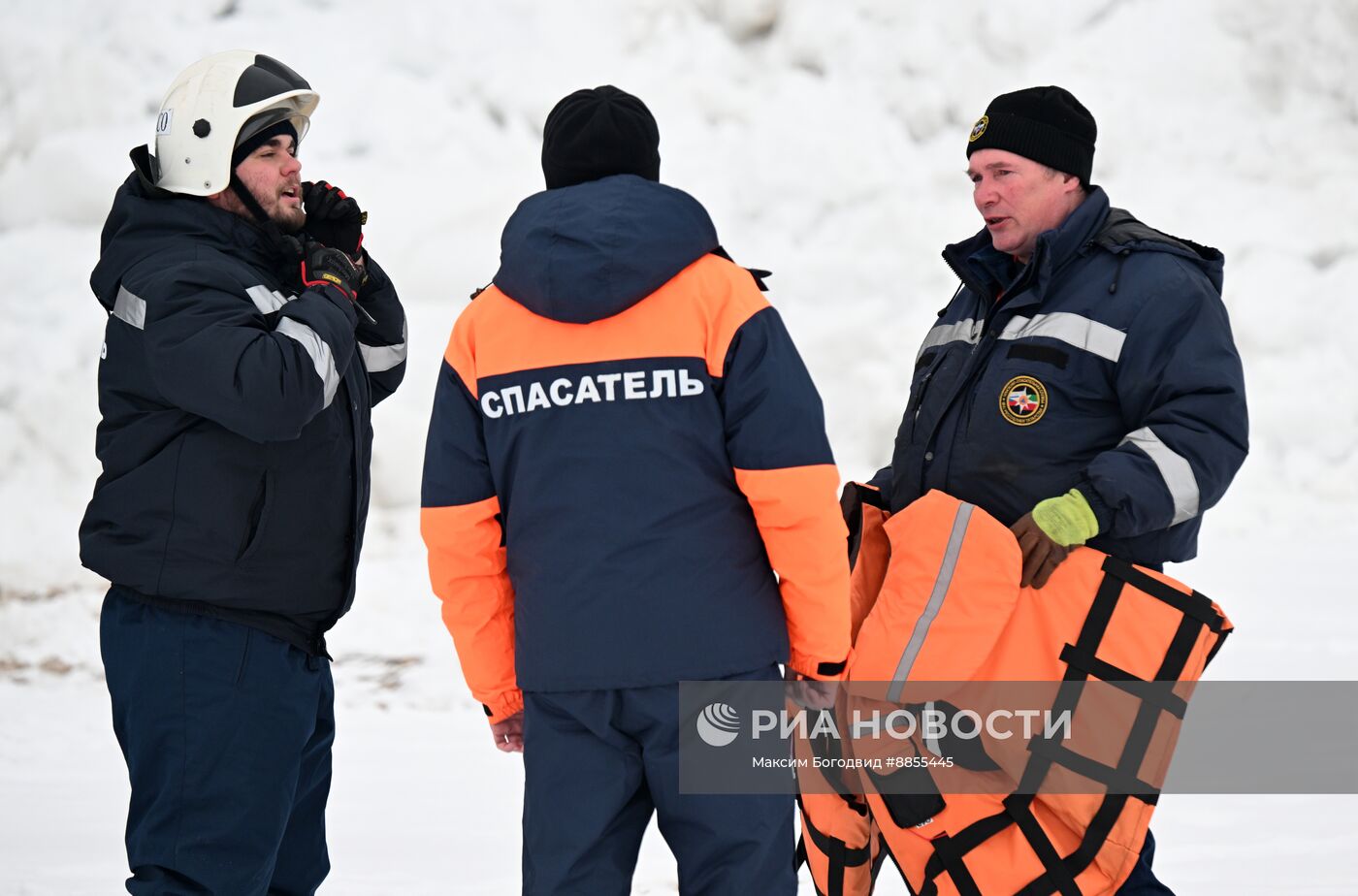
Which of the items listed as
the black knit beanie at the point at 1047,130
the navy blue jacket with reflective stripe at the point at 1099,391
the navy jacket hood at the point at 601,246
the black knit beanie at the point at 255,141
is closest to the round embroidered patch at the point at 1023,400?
the navy blue jacket with reflective stripe at the point at 1099,391

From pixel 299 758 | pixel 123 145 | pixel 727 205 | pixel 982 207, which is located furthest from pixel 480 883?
pixel 123 145

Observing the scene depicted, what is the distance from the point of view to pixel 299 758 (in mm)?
2035

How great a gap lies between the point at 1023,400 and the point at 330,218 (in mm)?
1136

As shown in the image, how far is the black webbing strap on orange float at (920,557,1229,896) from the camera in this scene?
193 centimetres

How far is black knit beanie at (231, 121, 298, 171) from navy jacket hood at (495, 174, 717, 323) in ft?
2.09

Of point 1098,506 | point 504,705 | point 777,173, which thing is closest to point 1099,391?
point 1098,506

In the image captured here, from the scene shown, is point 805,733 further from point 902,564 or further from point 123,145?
point 123,145

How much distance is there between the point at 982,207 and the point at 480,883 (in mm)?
1690

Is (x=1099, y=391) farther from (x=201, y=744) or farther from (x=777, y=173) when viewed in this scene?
(x=777, y=173)

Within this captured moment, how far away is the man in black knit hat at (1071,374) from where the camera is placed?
190 cm

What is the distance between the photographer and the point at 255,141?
2.15 meters

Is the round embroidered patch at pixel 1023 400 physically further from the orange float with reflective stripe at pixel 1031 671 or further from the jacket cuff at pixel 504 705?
the jacket cuff at pixel 504 705

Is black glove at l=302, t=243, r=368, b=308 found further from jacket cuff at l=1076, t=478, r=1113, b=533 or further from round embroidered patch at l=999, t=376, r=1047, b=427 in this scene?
jacket cuff at l=1076, t=478, r=1113, b=533

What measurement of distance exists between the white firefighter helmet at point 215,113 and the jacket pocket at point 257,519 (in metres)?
0.47
